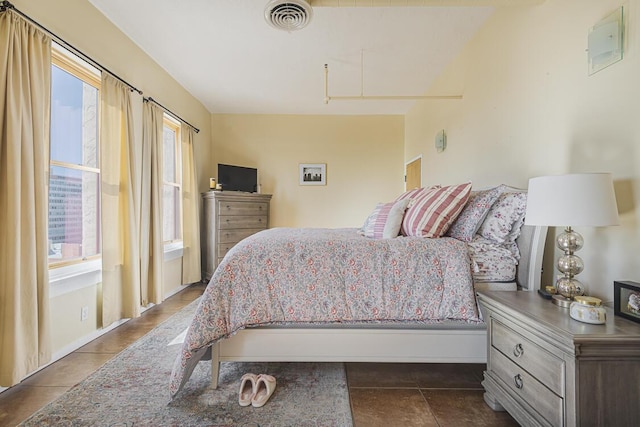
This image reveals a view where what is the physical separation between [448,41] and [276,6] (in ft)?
5.66

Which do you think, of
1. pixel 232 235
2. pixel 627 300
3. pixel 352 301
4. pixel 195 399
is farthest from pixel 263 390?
pixel 232 235

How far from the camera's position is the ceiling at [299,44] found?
7.37 feet

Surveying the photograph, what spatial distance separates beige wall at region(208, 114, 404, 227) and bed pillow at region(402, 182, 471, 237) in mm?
2726

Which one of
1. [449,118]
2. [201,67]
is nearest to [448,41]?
[449,118]

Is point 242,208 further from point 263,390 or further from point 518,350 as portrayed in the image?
point 518,350

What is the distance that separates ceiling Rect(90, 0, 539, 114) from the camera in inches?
88.4

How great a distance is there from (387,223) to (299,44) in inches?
77.4

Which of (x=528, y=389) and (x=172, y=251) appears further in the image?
(x=172, y=251)

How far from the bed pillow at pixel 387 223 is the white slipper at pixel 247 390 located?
120 centimetres

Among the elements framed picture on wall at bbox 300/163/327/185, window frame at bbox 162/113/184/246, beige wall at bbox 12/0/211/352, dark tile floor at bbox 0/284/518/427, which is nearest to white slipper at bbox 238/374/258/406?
dark tile floor at bbox 0/284/518/427

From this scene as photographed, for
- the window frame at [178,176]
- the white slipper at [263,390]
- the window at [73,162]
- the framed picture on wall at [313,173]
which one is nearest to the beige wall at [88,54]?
the window at [73,162]

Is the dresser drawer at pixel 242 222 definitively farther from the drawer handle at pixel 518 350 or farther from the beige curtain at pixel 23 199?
the drawer handle at pixel 518 350

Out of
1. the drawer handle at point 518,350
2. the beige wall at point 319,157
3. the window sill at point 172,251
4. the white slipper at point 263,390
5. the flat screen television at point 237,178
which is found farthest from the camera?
the beige wall at point 319,157

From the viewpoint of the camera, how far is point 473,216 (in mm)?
1785
